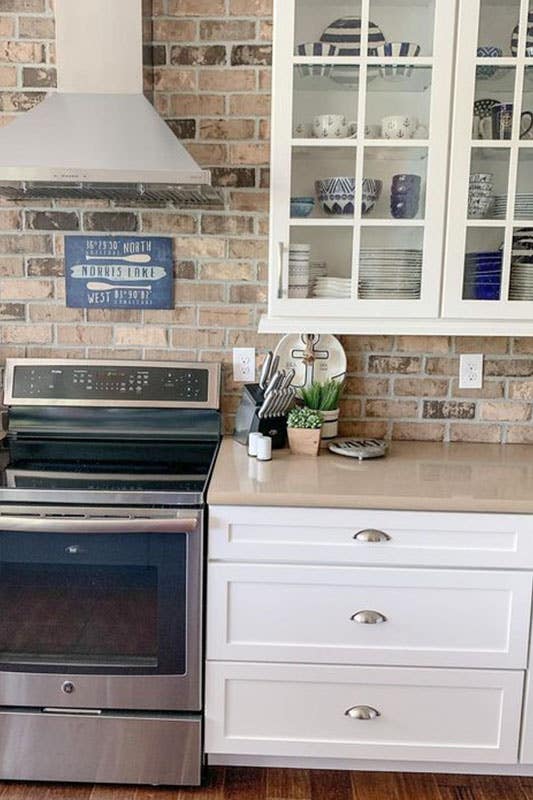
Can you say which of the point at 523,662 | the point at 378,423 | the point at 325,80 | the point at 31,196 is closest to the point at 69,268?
the point at 31,196

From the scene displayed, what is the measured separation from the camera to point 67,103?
1979mm

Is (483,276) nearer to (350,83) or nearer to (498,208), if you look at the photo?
(498,208)

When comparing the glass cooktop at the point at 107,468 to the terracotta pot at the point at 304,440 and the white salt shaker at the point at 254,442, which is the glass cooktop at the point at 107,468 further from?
the terracotta pot at the point at 304,440

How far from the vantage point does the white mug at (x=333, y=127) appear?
2012 millimetres

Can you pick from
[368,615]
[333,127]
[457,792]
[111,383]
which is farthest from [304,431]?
[457,792]

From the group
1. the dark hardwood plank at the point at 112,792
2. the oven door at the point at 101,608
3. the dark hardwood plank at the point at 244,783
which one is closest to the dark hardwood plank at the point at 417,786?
the dark hardwood plank at the point at 244,783

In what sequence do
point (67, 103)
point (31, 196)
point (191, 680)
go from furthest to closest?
point (31, 196)
point (67, 103)
point (191, 680)

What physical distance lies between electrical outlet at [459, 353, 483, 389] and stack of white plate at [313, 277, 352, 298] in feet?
1.74

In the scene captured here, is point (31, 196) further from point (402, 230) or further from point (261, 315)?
point (402, 230)

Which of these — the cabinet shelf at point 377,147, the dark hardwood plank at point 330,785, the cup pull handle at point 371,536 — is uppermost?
the cabinet shelf at point 377,147

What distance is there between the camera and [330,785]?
77.0 inches

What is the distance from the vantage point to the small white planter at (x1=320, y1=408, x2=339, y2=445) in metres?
2.26

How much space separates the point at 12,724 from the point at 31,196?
1.57 m

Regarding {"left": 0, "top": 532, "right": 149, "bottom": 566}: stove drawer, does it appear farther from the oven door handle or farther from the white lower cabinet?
the white lower cabinet
